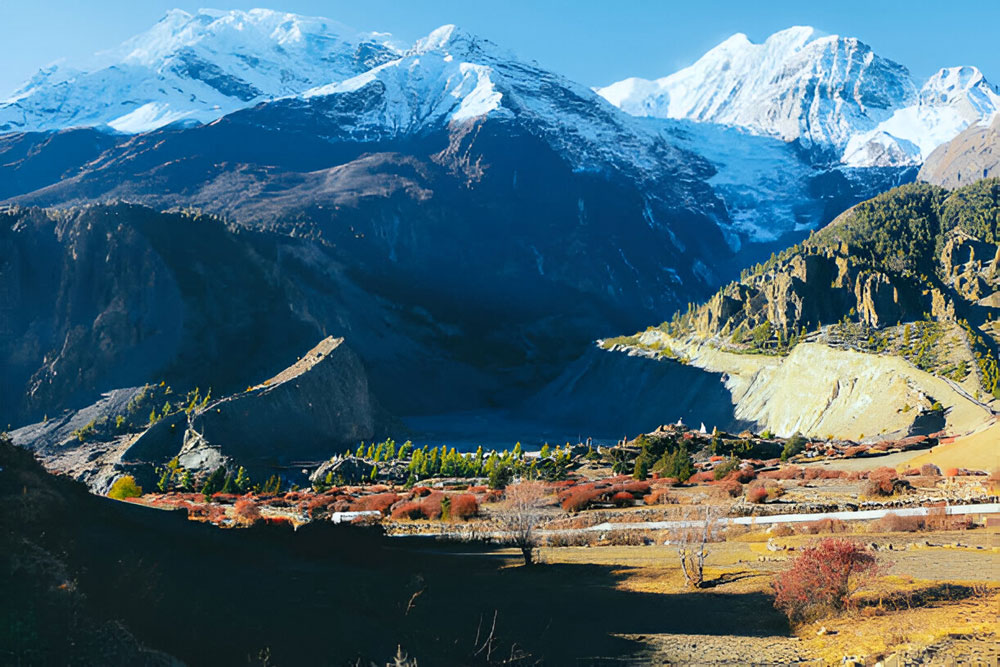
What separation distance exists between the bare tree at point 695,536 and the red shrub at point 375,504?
21.1m

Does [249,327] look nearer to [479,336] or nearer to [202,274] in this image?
[202,274]

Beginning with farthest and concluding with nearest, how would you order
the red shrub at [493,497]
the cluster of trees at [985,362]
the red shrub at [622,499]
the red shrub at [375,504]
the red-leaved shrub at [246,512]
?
1. the cluster of trees at [985,362]
2. the red shrub at [493,497]
3. the red shrub at [375,504]
4. the red shrub at [622,499]
5. the red-leaved shrub at [246,512]

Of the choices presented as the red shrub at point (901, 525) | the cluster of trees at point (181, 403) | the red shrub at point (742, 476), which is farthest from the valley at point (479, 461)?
the red shrub at point (742, 476)

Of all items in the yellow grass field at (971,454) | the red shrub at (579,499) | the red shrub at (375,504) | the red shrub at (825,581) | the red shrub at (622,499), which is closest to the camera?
the red shrub at (825,581)

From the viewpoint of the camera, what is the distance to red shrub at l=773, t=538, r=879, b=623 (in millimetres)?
19594

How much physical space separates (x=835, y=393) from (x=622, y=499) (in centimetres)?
5361

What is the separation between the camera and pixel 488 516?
151ft

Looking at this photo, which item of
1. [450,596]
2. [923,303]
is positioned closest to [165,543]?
[450,596]

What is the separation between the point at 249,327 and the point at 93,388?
27872mm

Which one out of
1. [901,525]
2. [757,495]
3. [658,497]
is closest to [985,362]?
[757,495]

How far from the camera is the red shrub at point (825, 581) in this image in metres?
19.6

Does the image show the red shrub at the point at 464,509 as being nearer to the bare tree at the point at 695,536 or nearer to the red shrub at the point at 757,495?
the bare tree at the point at 695,536

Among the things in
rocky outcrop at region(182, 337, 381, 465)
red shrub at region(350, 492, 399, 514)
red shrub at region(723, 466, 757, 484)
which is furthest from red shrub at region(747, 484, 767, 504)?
rocky outcrop at region(182, 337, 381, 465)

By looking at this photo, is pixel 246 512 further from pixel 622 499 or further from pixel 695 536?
pixel 695 536
